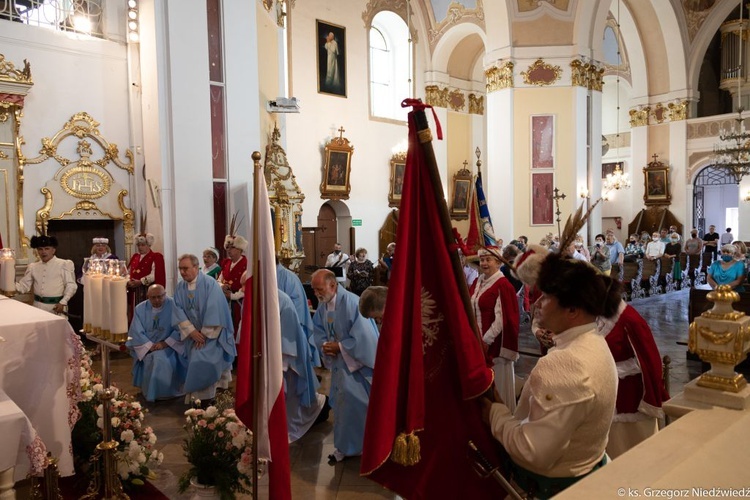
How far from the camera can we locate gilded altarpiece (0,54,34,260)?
897 cm

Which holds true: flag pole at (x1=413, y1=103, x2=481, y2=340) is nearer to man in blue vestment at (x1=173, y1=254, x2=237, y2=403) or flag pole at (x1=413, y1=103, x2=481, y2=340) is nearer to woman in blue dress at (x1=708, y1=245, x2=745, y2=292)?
man in blue vestment at (x1=173, y1=254, x2=237, y2=403)

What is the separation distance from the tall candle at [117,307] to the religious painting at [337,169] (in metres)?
13.1

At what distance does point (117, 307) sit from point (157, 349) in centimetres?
379

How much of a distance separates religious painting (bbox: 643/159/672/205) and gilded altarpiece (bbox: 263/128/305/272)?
586 inches

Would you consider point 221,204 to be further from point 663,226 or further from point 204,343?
point 663,226

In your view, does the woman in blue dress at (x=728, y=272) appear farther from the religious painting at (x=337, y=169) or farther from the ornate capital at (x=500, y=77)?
the religious painting at (x=337, y=169)

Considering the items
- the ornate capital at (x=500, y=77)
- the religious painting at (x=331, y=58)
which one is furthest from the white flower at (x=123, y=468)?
the ornate capital at (x=500, y=77)

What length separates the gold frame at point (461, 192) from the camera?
19.8 meters

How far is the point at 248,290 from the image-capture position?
3271mm

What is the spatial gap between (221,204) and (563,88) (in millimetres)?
10158

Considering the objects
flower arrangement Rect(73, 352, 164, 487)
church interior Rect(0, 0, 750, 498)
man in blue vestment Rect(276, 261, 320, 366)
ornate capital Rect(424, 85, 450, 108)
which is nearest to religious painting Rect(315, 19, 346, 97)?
church interior Rect(0, 0, 750, 498)

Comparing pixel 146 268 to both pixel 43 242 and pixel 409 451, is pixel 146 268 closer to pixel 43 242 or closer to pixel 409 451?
pixel 43 242

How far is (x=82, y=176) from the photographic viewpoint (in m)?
10.0

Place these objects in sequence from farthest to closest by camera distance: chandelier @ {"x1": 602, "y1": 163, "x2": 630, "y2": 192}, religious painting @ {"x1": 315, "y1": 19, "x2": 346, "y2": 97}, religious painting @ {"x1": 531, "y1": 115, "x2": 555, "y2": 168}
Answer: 1. chandelier @ {"x1": 602, "y1": 163, "x2": 630, "y2": 192}
2. religious painting @ {"x1": 315, "y1": 19, "x2": 346, "y2": 97}
3. religious painting @ {"x1": 531, "y1": 115, "x2": 555, "y2": 168}
